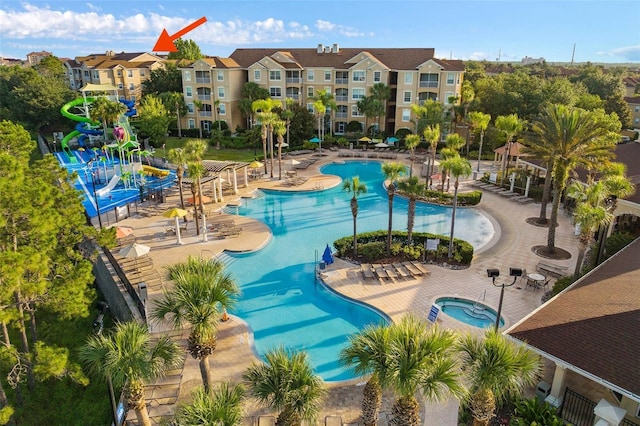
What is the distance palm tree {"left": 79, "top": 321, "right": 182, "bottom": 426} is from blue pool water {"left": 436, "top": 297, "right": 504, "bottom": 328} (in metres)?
13.0

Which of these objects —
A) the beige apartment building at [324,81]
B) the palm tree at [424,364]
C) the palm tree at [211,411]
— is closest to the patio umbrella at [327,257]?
the palm tree at [424,364]

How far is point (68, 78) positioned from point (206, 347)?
340 feet

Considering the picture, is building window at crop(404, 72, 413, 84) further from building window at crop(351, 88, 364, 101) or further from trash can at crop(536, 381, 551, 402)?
trash can at crop(536, 381, 551, 402)

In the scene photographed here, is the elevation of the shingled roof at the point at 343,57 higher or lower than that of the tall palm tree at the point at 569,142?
higher

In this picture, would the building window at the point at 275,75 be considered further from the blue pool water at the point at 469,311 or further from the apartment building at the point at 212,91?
the blue pool water at the point at 469,311

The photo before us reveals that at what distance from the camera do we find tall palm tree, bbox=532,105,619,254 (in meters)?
25.2

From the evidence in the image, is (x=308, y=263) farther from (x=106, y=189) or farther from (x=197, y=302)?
(x=106, y=189)

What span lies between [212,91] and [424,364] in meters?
59.7

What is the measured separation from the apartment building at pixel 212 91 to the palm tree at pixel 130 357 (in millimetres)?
53422

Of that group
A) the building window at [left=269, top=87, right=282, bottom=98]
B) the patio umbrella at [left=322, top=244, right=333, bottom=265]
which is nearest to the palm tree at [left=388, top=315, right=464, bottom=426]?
the patio umbrella at [left=322, top=244, right=333, bottom=265]

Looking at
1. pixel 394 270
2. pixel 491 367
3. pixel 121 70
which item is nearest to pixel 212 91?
pixel 121 70

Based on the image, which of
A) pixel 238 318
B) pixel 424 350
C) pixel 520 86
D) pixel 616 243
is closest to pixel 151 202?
pixel 238 318

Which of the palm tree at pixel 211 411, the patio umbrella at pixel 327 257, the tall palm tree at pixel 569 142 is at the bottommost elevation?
the patio umbrella at pixel 327 257

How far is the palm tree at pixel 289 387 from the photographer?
33.4 feet
